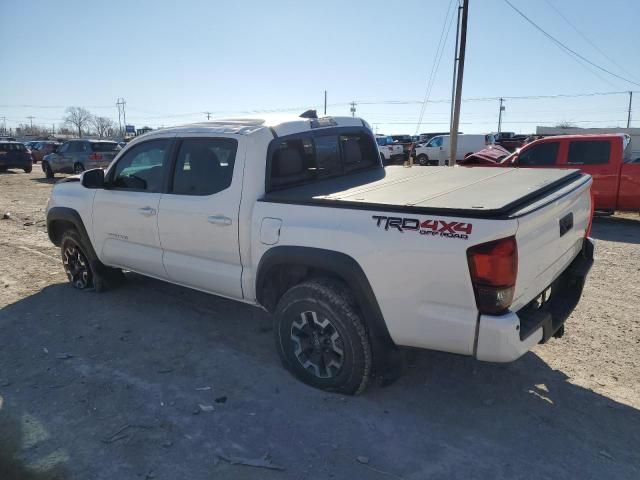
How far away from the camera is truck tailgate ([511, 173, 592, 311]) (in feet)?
8.50

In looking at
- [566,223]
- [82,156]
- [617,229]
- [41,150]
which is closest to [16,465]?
[566,223]

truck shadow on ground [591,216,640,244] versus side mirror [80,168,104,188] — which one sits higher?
side mirror [80,168,104,188]

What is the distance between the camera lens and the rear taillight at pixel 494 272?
245cm

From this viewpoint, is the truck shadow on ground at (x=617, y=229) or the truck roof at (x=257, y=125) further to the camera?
the truck shadow on ground at (x=617, y=229)

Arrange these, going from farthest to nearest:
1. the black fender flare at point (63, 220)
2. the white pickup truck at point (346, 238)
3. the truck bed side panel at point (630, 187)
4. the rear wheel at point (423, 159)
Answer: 1. the rear wheel at point (423, 159)
2. the truck bed side panel at point (630, 187)
3. the black fender flare at point (63, 220)
4. the white pickup truck at point (346, 238)

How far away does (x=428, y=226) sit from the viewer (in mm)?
2586

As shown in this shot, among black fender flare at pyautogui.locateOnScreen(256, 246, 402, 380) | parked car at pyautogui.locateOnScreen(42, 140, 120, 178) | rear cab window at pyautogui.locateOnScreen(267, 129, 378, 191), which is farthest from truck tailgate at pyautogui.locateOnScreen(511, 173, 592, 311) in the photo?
parked car at pyautogui.locateOnScreen(42, 140, 120, 178)

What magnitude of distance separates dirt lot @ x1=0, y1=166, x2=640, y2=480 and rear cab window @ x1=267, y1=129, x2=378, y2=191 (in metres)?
1.50

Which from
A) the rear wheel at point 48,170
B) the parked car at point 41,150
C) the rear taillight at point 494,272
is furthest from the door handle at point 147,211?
the parked car at point 41,150

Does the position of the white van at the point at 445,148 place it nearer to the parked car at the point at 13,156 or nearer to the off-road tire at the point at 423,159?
the off-road tire at the point at 423,159

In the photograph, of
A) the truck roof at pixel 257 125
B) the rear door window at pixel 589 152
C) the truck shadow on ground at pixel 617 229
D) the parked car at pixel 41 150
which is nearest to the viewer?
the truck roof at pixel 257 125

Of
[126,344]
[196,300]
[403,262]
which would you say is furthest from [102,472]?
[196,300]

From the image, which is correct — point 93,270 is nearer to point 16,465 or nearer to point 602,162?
point 16,465

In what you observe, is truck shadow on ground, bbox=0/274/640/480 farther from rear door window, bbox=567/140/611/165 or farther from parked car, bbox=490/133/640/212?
rear door window, bbox=567/140/611/165
